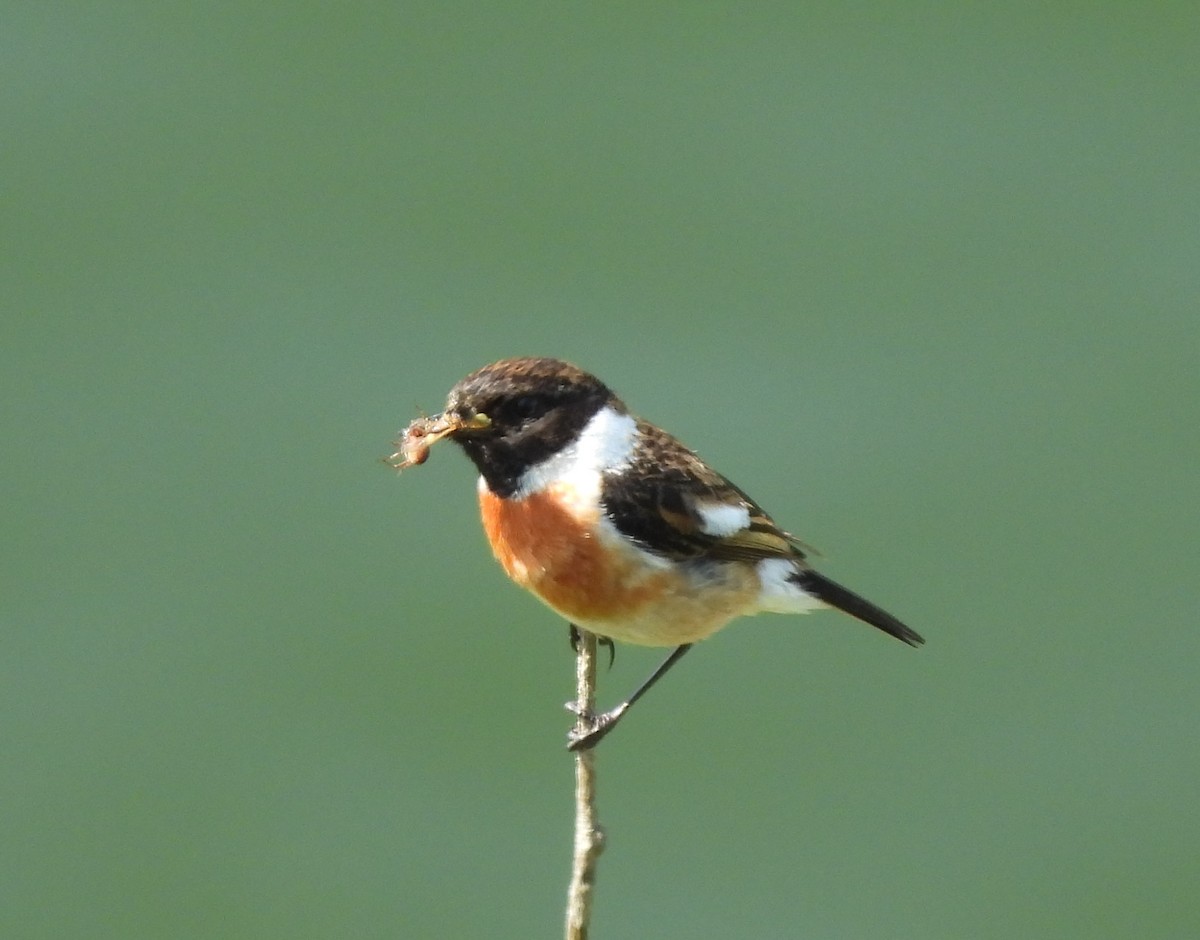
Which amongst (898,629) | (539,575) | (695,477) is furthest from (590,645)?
(898,629)

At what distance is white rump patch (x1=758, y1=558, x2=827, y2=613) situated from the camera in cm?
539

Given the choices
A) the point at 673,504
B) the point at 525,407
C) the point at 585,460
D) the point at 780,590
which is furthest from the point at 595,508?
the point at 780,590

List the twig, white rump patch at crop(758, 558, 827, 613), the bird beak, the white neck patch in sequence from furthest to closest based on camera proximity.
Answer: white rump patch at crop(758, 558, 827, 613) < the white neck patch < the bird beak < the twig

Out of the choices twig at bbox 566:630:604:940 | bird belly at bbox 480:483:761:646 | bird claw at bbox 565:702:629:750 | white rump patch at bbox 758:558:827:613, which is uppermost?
white rump patch at bbox 758:558:827:613

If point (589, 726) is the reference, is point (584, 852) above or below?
Answer: below

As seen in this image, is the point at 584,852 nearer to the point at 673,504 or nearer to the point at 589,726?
the point at 589,726

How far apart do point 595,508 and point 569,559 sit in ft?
0.55

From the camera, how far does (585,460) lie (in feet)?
16.3

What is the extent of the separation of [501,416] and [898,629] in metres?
1.64

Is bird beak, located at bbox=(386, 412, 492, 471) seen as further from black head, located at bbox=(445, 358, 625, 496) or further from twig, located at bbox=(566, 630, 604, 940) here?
twig, located at bbox=(566, 630, 604, 940)

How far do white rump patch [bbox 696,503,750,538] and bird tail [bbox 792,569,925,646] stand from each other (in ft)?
1.06

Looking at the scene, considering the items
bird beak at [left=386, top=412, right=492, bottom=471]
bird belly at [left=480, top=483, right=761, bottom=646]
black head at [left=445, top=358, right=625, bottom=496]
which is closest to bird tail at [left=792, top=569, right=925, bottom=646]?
bird belly at [left=480, top=483, right=761, bottom=646]

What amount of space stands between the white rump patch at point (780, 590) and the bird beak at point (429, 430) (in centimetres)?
118

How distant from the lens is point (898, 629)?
5555mm
